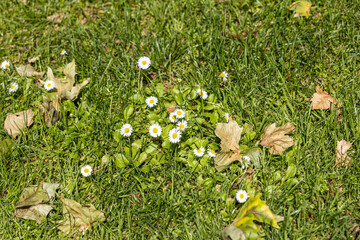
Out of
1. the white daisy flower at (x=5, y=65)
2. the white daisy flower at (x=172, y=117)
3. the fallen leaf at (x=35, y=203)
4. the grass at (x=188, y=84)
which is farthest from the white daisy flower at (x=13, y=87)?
the white daisy flower at (x=172, y=117)

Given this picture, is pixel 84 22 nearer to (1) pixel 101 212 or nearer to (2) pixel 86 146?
(2) pixel 86 146

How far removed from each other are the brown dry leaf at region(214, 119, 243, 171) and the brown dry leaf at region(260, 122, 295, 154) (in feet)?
0.61

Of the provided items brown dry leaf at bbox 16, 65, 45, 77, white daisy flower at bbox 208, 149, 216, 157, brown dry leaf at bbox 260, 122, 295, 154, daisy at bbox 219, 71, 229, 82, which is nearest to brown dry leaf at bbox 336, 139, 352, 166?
brown dry leaf at bbox 260, 122, 295, 154

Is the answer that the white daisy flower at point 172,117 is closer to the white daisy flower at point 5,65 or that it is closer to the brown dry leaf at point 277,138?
the brown dry leaf at point 277,138

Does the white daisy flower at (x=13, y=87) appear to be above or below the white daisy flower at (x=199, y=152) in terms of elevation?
below

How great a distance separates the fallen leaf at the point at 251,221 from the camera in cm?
186

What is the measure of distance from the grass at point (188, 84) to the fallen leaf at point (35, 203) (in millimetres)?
A: 56

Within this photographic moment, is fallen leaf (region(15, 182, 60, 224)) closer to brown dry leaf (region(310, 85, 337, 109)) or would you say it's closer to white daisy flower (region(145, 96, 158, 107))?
white daisy flower (region(145, 96, 158, 107))

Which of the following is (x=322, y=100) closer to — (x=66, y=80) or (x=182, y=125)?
(x=182, y=125)

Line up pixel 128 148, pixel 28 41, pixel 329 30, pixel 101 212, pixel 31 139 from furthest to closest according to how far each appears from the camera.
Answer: pixel 28 41 → pixel 329 30 → pixel 31 139 → pixel 128 148 → pixel 101 212

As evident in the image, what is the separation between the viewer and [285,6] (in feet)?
9.51

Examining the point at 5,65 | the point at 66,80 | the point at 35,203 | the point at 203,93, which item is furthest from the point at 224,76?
the point at 5,65

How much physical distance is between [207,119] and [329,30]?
4.26 ft

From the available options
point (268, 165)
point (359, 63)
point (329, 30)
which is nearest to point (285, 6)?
point (329, 30)
